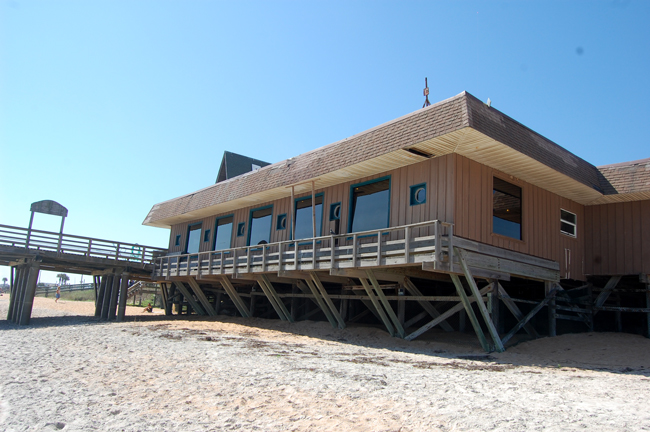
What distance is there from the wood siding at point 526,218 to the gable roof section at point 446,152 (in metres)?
0.28

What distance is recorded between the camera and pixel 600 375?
8766 millimetres

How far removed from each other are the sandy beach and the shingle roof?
403 centimetres

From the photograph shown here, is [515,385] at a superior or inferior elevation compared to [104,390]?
superior

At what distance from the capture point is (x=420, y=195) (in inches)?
494

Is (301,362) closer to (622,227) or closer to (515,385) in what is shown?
(515,385)

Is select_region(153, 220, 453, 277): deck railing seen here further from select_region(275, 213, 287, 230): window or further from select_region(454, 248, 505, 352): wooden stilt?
select_region(275, 213, 287, 230): window

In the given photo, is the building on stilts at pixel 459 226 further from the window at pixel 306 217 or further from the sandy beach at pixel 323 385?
the sandy beach at pixel 323 385

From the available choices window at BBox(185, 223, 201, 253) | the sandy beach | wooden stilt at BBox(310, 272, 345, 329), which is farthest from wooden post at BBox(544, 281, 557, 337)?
window at BBox(185, 223, 201, 253)

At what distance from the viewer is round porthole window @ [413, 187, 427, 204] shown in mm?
12406

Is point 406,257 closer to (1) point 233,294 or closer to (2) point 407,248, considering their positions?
(2) point 407,248

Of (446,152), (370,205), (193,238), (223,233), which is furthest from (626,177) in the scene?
(193,238)

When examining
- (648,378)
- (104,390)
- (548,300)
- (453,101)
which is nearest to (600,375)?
(648,378)

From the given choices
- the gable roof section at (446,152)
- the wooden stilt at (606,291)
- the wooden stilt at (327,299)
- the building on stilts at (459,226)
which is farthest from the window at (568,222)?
the wooden stilt at (327,299)

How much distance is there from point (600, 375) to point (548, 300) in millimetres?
4838
